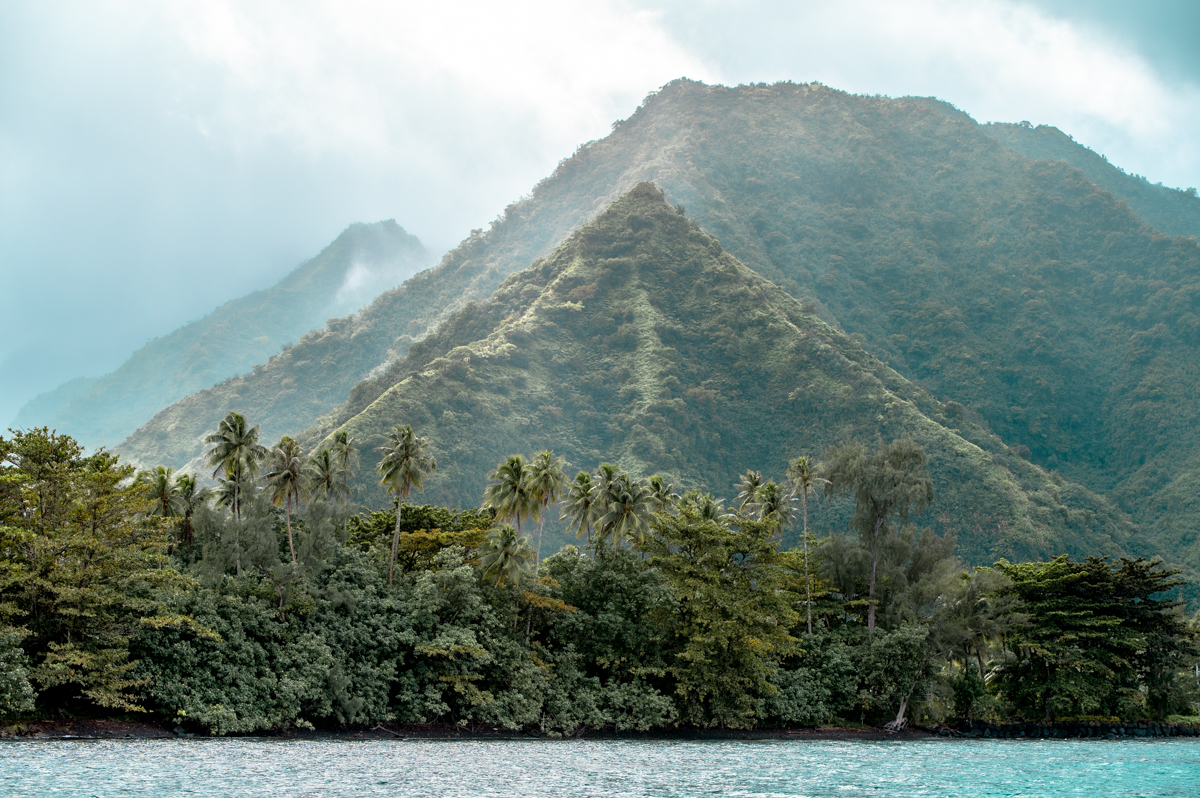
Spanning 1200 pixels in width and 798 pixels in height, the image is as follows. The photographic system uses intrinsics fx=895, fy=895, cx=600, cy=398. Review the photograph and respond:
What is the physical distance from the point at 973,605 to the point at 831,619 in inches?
510

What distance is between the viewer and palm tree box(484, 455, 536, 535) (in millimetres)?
72438

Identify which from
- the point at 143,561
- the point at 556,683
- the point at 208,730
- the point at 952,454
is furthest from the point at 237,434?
the point at 952,454

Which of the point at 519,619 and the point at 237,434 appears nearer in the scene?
the point at 237,434

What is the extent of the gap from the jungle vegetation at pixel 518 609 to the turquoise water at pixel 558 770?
15.0 ft

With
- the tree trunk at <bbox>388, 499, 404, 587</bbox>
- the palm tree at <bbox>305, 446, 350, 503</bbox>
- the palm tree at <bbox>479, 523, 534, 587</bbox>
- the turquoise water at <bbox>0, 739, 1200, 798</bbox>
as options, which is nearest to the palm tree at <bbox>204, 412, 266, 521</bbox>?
the palm tree at <bbox>305, 446, 350, 503</bbox>

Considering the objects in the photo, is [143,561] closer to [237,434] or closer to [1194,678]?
[237,434]

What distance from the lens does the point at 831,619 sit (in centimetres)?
8481

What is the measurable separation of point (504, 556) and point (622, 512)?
17.3 metres

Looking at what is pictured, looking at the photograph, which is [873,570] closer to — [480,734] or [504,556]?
[504,556]

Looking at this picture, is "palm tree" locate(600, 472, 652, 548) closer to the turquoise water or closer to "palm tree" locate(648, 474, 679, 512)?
"palm tree" locate(648, 474, 679, 512)

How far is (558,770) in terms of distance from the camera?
44.7 metres

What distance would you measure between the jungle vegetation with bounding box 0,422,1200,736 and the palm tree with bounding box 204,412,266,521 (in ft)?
0.67

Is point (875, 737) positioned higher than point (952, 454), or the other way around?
point (952, 454)

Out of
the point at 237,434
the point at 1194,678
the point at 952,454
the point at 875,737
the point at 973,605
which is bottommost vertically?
Result: the point at 875,737
